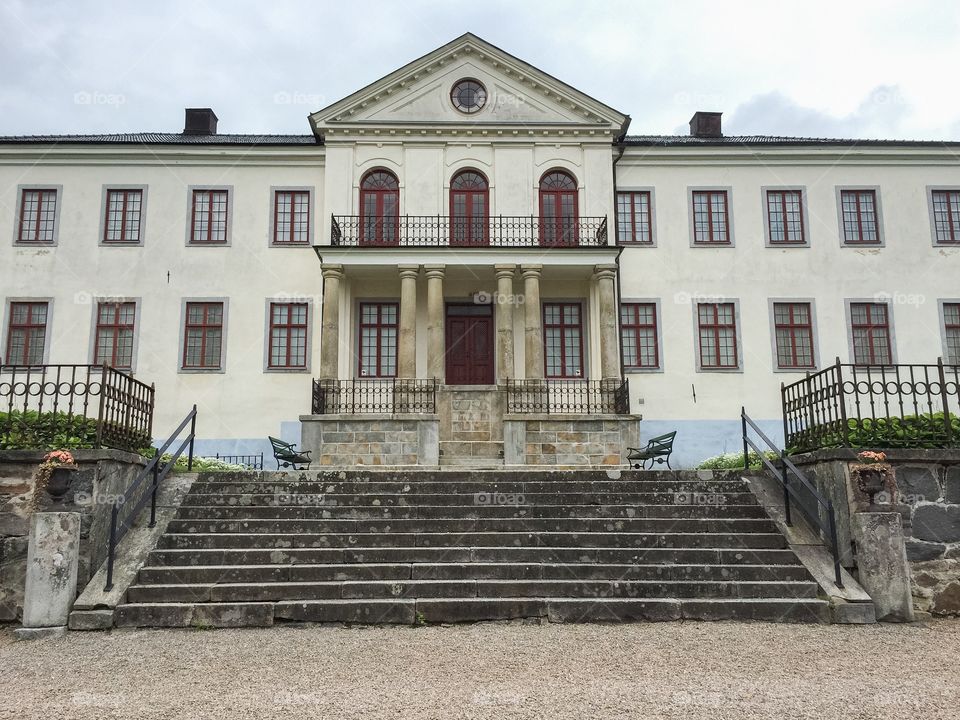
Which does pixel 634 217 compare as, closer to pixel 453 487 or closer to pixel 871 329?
pixel 871 329

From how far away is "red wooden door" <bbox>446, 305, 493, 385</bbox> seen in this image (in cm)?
1961

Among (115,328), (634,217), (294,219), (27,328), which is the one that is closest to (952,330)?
(634,217)

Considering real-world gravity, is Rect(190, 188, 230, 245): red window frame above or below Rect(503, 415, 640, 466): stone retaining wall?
above

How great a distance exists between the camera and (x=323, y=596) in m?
7.83

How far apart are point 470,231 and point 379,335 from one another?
11.5 ft

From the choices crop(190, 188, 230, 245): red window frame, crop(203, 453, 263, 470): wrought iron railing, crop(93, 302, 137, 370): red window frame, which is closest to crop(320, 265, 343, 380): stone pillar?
crop(203, 453, 263, 470): wrought iron railing

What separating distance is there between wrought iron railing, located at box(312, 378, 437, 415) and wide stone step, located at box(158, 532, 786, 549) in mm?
8016

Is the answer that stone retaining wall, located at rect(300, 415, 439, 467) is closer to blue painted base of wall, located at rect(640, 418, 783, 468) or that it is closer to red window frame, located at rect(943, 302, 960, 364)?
blue painted base of wall, located at rect(640, 418, 783, 468)

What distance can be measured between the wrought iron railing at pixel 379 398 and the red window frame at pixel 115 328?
17.0 feet

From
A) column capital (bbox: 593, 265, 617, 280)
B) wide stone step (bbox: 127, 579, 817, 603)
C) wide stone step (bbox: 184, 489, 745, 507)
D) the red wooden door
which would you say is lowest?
wide stone step (bbox: 127, 579, 817, 603)

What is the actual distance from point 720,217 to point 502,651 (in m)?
16.6

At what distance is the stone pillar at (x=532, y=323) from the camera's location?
59.1 feet

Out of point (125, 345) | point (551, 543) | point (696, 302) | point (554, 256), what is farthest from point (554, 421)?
point (125, 345)

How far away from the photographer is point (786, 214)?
67.3 ft
